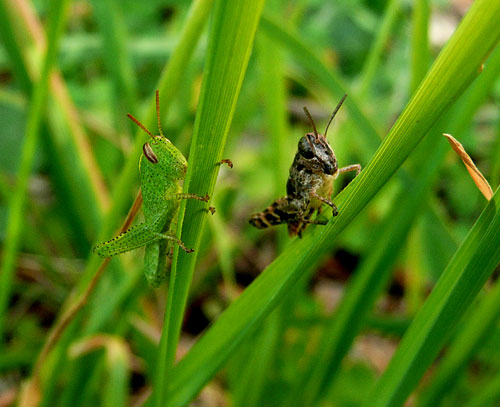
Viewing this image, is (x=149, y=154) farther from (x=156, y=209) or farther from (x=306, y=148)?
(x=306, y=148)

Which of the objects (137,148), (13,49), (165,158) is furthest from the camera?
(13,49)

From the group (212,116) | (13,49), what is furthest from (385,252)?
(13,49)

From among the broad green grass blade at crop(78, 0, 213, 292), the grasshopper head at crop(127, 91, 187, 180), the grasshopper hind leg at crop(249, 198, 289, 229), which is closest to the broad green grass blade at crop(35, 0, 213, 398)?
the broad green grass blade at crop(78, 0, 213, 292)

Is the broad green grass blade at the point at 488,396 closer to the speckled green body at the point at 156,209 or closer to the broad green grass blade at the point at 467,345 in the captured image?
the broad green grass blade at the point at 467,345

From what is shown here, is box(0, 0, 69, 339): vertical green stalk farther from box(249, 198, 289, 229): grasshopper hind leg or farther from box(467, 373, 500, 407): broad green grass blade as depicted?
box(467, 373, 500, 407): broad green grass blade

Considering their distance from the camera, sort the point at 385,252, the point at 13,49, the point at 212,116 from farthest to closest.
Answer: the point at 13,49 → the point at 385,252 → the point at 212,116

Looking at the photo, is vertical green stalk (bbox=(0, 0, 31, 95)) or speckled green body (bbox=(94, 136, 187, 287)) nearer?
speckled green body (bbox=(94, 136, 187, 287))

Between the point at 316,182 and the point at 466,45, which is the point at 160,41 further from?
the point at 466,45
